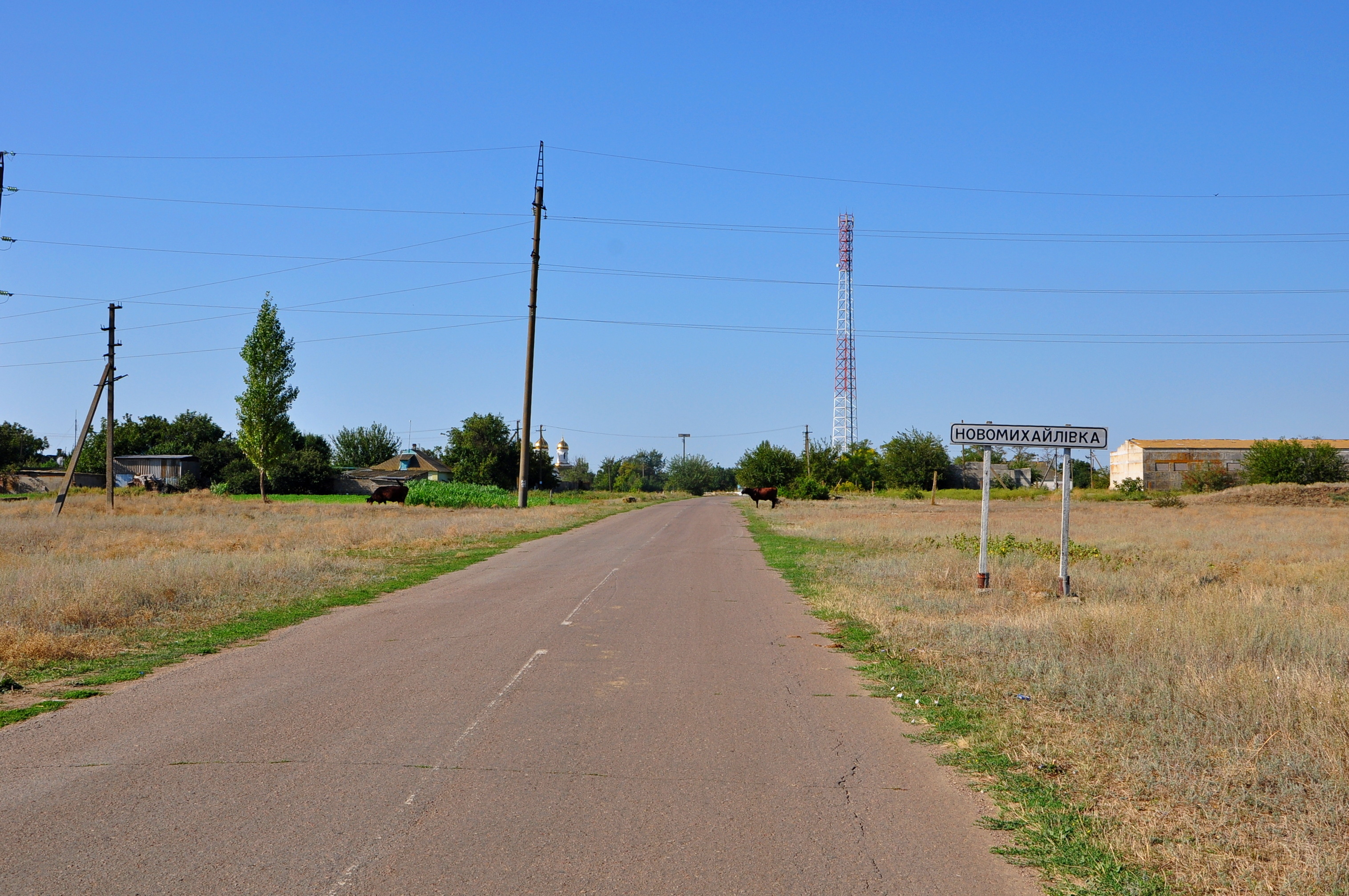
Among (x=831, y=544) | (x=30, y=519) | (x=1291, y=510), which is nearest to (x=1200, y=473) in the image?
(x=1291, y=510)

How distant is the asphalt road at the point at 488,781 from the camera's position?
15.2 feet

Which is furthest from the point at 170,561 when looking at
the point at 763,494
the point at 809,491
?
the point at 809,491

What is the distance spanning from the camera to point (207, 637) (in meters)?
11.9

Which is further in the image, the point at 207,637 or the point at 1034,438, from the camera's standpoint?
the point at 1034,438

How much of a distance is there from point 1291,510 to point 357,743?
58.9 metres

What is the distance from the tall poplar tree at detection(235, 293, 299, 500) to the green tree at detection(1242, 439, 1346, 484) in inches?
2973

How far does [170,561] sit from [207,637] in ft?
27.9

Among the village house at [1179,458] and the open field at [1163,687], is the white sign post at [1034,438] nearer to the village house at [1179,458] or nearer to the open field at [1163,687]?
the open field at [1163,687]

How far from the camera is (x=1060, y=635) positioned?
438 inches

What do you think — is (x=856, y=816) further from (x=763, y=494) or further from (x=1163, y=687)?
(x=763, y=494)

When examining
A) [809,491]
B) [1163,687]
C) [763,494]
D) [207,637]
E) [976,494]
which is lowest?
[207,637]

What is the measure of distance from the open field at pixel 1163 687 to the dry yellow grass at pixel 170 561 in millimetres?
9813

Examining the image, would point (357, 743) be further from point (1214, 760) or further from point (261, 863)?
point (1214, 760)

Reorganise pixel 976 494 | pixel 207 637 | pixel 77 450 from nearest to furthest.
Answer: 1. pixel 207 637
2. pixel 77 450
3. pixel 976 494
